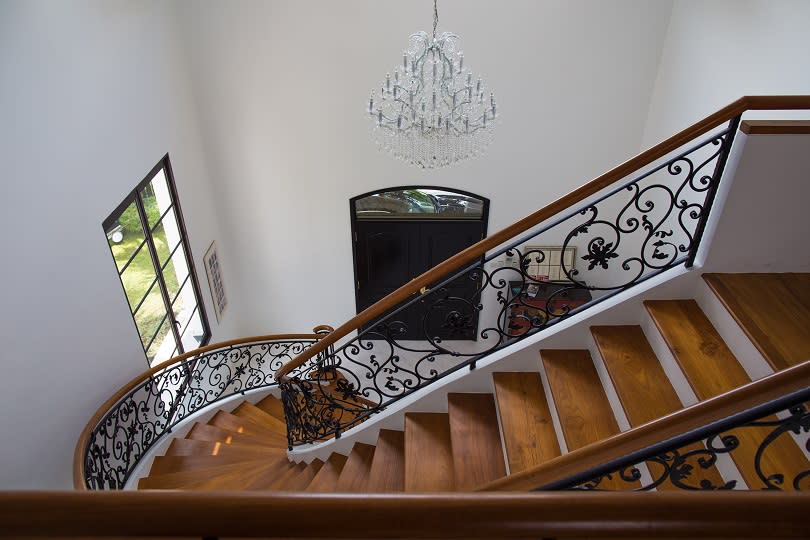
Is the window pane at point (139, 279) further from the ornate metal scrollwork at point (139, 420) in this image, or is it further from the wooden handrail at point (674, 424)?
the wooden handrail at point (674, 424)

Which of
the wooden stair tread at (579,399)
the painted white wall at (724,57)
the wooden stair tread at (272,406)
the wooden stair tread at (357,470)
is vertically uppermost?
the painted white wall at (724,57)

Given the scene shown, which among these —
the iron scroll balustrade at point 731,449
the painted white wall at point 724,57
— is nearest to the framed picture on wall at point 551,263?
the painted white wall at point 724,57

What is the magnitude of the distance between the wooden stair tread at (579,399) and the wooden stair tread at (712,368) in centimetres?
45

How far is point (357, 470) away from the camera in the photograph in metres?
3.89

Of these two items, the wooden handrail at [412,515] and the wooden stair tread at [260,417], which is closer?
the wooden handrail at [412,515]

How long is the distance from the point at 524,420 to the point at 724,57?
4159 millimetres

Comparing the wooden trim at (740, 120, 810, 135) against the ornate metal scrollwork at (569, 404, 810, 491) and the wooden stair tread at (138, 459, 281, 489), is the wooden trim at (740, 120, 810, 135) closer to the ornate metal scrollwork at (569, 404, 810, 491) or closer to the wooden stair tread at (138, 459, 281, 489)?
the ornate metal scrollwork at (569, 404, 810, 491)

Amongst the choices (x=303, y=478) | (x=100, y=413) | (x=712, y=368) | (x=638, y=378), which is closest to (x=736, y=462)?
(x=712, y=368)

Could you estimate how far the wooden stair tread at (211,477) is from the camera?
4.44 m

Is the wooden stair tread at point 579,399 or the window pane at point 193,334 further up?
the wooden stair tread at point 579,399

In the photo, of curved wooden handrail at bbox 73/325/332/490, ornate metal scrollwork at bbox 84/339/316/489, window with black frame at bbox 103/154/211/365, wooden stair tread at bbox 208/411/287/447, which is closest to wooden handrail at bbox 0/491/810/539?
curved wooden handrail at bbox 73/325/332/490

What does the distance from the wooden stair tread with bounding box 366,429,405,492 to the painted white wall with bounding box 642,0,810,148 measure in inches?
156

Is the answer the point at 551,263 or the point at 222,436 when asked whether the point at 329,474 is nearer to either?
the point at 222,436

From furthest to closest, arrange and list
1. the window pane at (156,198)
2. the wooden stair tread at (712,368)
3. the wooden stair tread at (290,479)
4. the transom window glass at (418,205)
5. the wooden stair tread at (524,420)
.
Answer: the transom window glass at (418,205) → the window pane at (156,198) → the wooden stair tread at (290,479) → the wooden stair tread at (524,420) → the wooden stair tread at (712,368)
